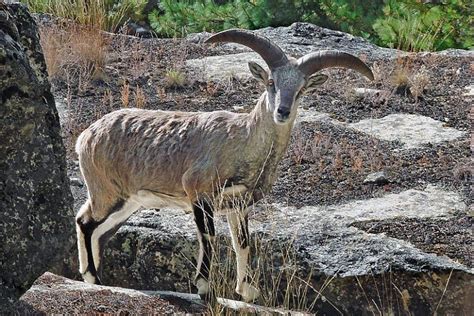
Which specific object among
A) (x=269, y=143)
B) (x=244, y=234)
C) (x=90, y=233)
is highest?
(x=269, y=143)

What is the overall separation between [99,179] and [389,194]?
2577 mm

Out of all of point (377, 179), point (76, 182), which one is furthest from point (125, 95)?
point (377, 179)

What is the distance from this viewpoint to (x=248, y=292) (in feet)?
26.8

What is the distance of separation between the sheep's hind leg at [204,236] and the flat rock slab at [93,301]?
1.19ft

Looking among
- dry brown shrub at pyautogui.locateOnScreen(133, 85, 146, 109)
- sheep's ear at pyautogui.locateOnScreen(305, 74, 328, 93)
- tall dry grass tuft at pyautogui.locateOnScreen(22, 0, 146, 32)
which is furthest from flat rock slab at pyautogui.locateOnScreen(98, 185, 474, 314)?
tall dry grass tuft at pyautogui.locateOnScreen(22, 0, 146, 32)

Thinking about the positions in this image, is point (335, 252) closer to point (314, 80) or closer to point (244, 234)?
point (244, 234)

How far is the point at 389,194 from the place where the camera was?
386 inches

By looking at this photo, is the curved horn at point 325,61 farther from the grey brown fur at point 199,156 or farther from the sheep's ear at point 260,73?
the sheep's ear at point 260,73

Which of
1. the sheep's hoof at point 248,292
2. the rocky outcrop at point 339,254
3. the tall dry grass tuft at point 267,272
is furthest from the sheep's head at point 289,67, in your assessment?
the sheep's hoof at point 248,292

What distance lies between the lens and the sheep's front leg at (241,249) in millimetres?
8203

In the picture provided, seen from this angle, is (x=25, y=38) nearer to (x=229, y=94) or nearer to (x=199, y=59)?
(x=229, y=94)

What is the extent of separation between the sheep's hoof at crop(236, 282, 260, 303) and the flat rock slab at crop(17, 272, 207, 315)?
52 cm

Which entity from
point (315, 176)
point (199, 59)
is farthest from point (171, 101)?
point (315, 176)

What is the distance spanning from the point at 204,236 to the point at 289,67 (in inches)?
55.6
